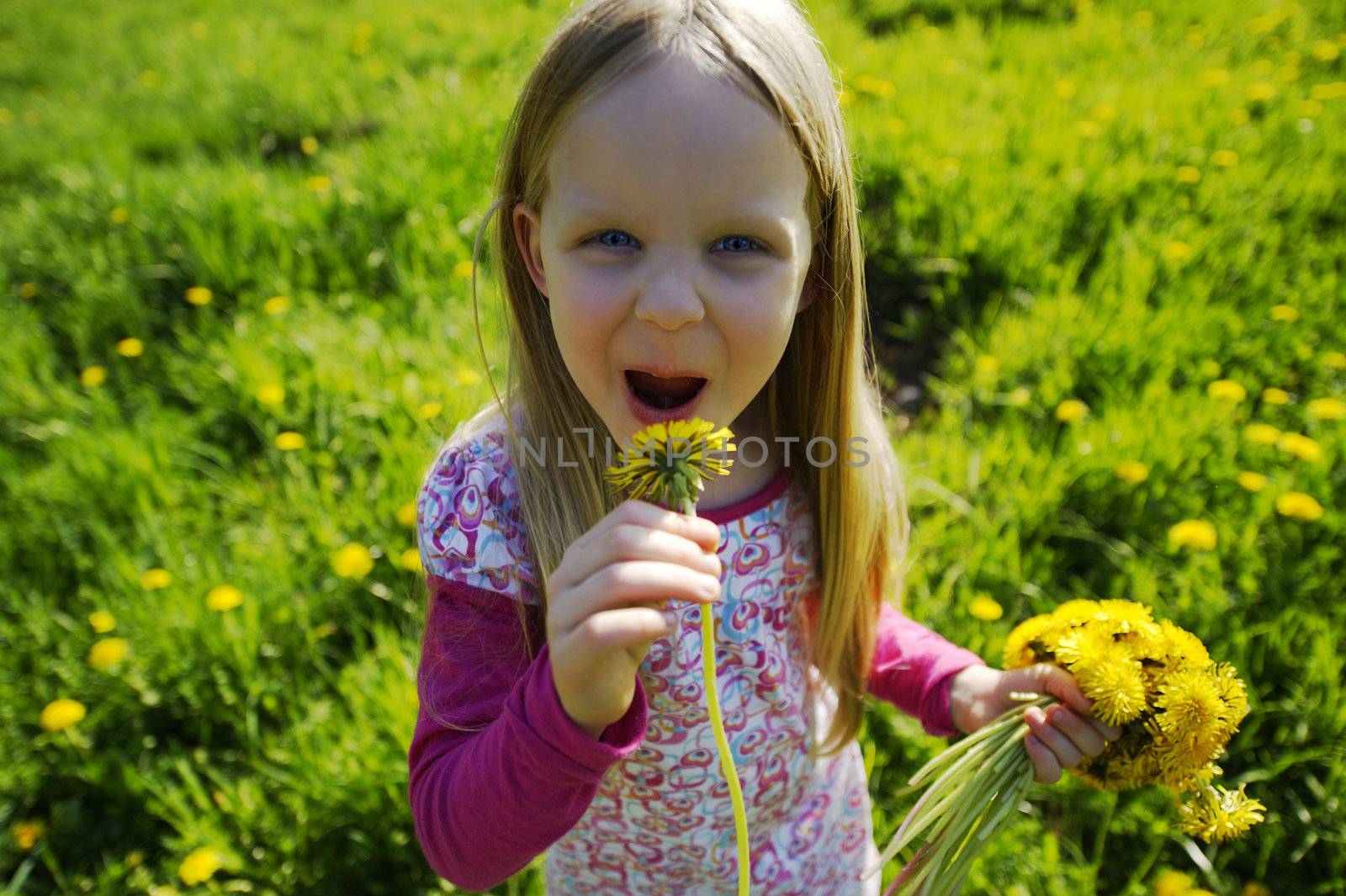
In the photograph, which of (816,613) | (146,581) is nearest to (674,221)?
(816,613)

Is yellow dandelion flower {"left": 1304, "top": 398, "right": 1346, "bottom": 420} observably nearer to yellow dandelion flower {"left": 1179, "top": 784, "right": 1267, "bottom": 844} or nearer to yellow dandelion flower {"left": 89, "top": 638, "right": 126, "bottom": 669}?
yellow dandelion flower {"left": 1179, "top": 784, "right": 1267, "bottom": 844}

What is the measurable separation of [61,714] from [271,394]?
0.79 meters

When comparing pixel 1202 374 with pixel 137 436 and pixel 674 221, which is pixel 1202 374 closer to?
pixel 674 221

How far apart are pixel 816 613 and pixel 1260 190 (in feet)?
6.89

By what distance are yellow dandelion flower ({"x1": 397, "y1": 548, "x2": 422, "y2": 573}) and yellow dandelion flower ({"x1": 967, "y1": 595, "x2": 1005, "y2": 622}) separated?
102 cm

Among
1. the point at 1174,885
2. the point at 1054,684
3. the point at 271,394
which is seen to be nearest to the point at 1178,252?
the point at 1174,885

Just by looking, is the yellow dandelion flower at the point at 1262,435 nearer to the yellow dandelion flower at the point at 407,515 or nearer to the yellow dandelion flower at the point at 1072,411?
the yellow dandelion flower at the point at 1072,411

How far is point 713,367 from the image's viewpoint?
88cm

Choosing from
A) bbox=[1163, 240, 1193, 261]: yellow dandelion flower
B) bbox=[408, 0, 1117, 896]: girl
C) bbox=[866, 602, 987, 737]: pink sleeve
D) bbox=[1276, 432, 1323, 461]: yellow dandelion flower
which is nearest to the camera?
bbox=[408, 0, 1117, 896]: girl

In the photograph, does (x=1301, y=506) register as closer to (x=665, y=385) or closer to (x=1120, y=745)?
(x=1120, y=745)

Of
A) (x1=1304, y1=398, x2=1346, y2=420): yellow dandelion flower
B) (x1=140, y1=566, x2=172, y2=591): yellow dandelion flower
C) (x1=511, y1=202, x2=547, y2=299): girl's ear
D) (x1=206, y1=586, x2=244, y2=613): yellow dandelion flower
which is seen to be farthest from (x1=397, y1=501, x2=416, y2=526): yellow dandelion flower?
(x1=1304, y1=398, x2=1346, y2=420): yellow dandelion flower

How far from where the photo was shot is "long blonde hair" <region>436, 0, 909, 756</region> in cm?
85

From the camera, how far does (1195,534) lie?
5.30 ft

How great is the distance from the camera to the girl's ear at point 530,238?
0.97 metres
